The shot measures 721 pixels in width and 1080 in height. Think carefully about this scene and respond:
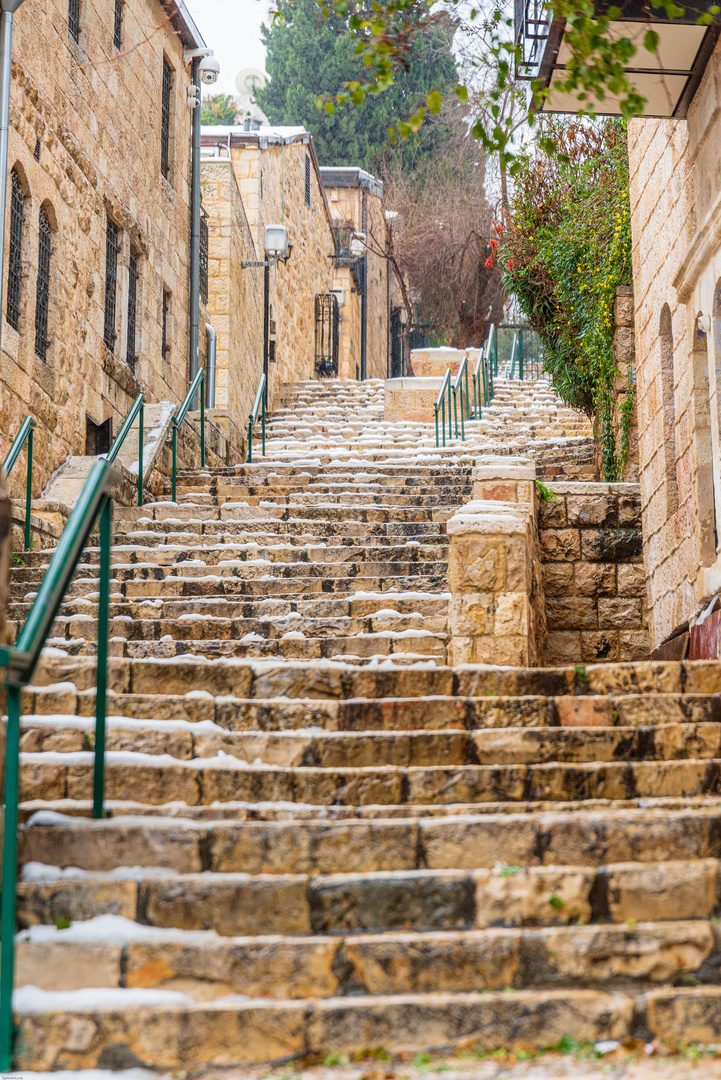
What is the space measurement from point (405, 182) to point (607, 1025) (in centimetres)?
2757

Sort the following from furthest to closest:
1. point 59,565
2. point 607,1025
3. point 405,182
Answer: point 405,182 < point 59,565 < point 607,1025

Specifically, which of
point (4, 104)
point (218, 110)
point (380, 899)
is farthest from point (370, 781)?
point (218, 110)

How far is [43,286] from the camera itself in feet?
35.0

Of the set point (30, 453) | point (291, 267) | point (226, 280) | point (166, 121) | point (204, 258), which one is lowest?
point (30, 453)

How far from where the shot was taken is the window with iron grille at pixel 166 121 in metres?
14.9

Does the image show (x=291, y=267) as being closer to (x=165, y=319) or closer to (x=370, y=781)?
(x=165, y=319)

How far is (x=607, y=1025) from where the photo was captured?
327 centimetres

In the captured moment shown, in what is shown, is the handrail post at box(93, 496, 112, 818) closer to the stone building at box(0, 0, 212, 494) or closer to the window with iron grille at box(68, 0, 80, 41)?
the stone building at box(0, 0, 212, 494)

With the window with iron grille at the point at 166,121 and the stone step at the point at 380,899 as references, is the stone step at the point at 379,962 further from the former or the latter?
the window with iron grille at the point at 166,121

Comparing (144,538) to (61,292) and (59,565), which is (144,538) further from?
(59,565)

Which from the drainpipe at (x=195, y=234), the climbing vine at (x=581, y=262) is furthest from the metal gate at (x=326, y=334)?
the climbing vine at (x=581, y=262)

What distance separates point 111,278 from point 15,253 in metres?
2.79

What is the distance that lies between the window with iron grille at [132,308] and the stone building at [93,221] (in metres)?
0.02

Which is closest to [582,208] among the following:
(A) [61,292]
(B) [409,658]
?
(A) [61,292]
